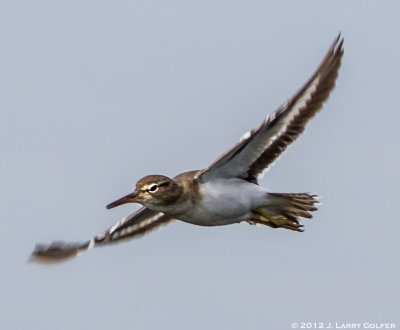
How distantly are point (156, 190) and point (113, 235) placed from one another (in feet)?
11.9

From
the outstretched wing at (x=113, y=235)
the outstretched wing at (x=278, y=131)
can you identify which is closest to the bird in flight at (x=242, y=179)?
the outstretched wing at (x=278, y=131)

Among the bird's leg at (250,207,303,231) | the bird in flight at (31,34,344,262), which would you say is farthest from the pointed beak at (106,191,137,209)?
the bird's leg at (250,207,303,231)

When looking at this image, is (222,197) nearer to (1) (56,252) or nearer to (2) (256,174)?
(2) (256,174)

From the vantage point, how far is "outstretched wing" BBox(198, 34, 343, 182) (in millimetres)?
21859

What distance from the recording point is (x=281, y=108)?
21.8 meters

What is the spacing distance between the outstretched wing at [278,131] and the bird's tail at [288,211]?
82 cm

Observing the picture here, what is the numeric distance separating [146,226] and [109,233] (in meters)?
0.81

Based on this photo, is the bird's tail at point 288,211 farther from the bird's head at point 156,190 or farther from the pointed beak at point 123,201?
the pointed beak at point 123,201

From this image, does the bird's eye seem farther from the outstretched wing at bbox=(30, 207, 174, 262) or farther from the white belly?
the outstretched wing at bbox=(30, 207, 174, 262)

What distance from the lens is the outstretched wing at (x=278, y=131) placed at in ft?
71.7

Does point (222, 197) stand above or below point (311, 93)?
below

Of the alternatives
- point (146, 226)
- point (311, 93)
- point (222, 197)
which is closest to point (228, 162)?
point (222, 197)

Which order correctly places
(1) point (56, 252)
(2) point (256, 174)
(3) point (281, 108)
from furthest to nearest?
(1) point (56, 252) → (2) point (256, 174) → (3) point (281, 108)

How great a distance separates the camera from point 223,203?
2247 centimetres
